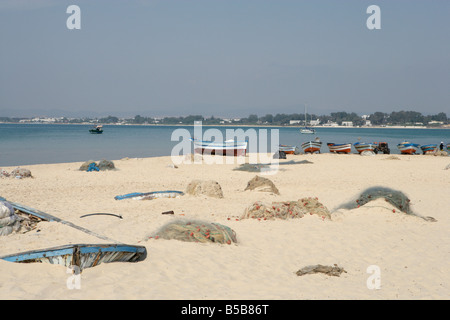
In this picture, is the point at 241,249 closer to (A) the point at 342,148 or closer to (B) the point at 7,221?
(B) the point at 7,221

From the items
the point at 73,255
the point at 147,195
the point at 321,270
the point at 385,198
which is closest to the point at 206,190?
the point at 147,195

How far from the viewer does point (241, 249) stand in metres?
8.67

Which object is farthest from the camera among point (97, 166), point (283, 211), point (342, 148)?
point (342, 148)

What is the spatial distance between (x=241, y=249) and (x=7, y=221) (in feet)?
15.0

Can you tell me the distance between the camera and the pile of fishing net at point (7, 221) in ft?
27.9

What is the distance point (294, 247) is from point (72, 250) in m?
4.58

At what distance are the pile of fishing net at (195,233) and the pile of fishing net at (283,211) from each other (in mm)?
2429

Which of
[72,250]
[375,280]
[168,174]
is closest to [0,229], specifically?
[72,250]

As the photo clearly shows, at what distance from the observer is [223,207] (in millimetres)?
13305

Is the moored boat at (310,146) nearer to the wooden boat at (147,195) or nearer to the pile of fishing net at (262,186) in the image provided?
the pile of fishing net at (262,186)

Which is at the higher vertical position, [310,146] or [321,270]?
[310,146]

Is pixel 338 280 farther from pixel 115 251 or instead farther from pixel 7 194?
pixel 7 194

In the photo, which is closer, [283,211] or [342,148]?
[283,211]

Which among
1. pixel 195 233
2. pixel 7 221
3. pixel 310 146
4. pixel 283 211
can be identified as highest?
pixel 7 221
